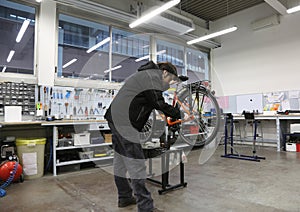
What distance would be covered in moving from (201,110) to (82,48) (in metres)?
3.05

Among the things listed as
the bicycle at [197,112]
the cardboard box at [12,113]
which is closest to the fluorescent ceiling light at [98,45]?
the cardboard box at [12,113]

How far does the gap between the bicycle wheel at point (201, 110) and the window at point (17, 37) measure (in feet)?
9.19

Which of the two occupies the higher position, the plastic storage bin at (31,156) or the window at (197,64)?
the window at (197,64)

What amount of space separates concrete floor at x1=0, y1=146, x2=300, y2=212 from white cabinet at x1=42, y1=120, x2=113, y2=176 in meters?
0.25

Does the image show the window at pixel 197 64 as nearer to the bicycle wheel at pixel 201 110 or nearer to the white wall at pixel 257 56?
the white wall at pixel 257 56

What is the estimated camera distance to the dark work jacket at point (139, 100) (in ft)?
5.67

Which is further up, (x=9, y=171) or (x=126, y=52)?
(x=126, y=52)

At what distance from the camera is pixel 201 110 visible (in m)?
3.05

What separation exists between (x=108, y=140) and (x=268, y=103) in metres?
4.56

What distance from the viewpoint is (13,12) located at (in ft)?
12.4

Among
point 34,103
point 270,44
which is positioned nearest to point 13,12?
point 34,103

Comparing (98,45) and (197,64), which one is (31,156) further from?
→ (197,64)

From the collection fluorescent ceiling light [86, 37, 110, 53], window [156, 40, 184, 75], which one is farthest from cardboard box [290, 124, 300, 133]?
fluorescent ceiling light [86, 37, 110, 53]

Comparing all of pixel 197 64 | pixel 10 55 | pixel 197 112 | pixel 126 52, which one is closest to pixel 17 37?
pixel 10 55
